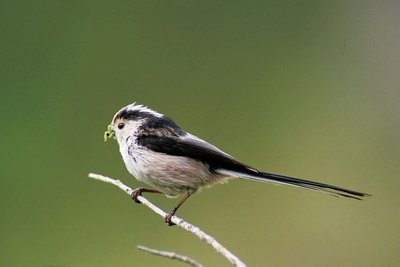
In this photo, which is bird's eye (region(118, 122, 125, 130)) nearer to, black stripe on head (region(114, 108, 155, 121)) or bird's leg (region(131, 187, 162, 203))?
black stripe on head (region(114, 108, 155, 121))

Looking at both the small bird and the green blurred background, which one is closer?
the small bird

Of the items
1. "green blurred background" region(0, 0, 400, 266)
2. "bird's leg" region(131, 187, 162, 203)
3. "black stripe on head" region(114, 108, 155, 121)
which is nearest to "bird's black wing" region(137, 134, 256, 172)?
"black stripe on head" region(114, 108, 155, 121)

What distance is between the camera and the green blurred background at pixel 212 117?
13.4 ft

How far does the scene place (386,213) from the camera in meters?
4.17

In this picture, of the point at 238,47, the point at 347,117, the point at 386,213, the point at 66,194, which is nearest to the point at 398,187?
the point at 386,213

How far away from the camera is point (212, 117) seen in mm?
4840

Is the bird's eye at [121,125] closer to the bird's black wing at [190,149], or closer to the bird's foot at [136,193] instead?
the bird's black wing at [190,149]

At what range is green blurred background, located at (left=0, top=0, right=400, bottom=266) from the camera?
4.10 m

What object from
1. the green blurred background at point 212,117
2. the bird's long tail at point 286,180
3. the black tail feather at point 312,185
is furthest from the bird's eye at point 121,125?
the green blurred background at point 212,117

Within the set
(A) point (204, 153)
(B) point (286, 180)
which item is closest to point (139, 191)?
(A) point (204, 153)

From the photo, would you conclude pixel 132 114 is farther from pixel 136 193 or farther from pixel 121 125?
pixel 136 193

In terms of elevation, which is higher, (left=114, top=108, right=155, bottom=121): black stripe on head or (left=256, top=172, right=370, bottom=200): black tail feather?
(left=256, top=172, right=370, bottom=200): black tail feather

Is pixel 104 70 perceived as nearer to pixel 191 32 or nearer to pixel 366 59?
pixel 191 32

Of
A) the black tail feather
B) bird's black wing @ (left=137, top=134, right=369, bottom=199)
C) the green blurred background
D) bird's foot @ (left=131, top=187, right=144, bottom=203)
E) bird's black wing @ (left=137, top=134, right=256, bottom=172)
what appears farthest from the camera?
the green blurred background
